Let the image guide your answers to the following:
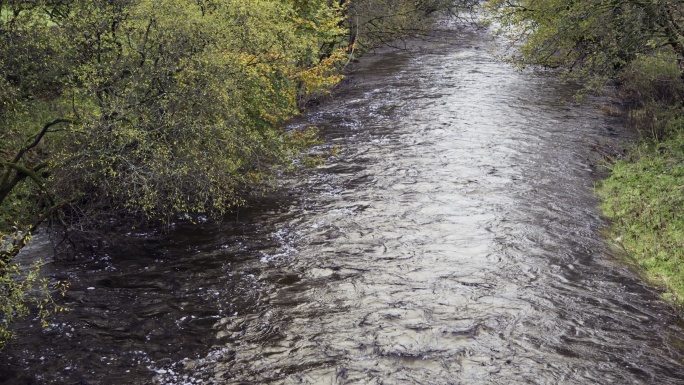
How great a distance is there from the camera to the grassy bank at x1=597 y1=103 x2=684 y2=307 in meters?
12.8

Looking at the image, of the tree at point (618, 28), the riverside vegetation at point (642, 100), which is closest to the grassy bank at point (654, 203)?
the riverside vegetation at point (642, 100)

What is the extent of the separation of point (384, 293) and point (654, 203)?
294 inches

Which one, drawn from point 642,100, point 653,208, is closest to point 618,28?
point 642,100

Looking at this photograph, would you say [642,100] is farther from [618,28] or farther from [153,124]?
[153,124]

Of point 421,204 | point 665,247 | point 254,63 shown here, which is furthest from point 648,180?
point 254,63

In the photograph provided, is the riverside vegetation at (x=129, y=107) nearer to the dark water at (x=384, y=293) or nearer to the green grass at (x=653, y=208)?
the dark water at (x=384, y=293)

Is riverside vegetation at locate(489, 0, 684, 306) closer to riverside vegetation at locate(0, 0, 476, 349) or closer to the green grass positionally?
the green grass

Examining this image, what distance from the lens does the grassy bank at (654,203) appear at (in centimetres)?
1277

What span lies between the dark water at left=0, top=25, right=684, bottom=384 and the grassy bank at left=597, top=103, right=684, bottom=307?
48 cm

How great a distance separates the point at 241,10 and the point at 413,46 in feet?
85.8

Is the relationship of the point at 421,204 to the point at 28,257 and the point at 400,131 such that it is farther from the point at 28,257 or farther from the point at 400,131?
the point at 28,257

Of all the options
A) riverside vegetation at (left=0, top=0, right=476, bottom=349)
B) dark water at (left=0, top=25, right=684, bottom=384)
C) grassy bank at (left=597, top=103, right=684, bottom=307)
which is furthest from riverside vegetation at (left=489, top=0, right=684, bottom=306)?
riverside vegetation at (left=0, top=0, right=476, bottom=349)

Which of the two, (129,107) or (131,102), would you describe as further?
Answer: (129,107)

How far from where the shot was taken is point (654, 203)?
15172 mm
